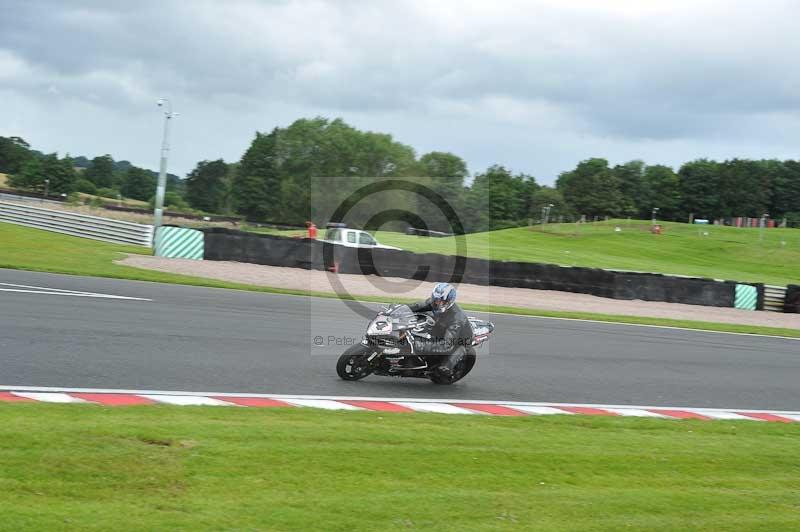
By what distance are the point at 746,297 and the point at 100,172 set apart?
122787 millimetres

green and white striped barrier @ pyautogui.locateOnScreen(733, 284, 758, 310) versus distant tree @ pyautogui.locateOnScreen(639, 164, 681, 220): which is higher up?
distant tree @ pyautogui.locateOnScreen(639, 164, 681, 220)

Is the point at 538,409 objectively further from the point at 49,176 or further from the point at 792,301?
the point at 49,176

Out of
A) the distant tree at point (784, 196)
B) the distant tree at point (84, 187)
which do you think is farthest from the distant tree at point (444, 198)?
the distant tree at point (784, 196)

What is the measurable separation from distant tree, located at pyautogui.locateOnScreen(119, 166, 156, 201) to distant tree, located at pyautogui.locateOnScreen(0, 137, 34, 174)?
1486 cm

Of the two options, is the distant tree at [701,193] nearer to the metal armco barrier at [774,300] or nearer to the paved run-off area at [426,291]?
the metal armco barrier at [774,300]

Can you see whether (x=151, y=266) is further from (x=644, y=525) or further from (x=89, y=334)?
(x=644, y=525)

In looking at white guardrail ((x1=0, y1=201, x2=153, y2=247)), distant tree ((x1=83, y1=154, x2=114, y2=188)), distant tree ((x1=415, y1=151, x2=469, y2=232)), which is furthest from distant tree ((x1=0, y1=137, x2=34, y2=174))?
distant tree ((x1=415, y1=151, x2=469, y2=232))

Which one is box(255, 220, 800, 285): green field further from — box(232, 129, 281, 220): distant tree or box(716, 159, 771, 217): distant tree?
box(716, 159, 771, 217): distant tree

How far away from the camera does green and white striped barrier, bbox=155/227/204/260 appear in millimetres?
27141

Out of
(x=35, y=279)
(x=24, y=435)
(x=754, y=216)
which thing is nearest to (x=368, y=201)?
(x=35, y=279)

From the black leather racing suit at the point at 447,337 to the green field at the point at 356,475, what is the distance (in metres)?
2.17

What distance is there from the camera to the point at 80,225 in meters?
33.2

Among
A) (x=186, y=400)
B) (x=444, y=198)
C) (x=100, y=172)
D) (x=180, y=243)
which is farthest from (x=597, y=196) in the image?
(x=186, y=400)

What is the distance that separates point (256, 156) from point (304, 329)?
3231 inches
